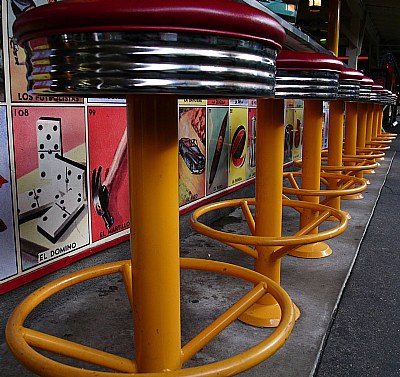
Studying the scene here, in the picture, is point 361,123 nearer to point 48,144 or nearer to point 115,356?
point 48,144

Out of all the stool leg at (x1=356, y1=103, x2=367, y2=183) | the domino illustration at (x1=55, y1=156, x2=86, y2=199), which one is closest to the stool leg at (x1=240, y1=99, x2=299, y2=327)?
the domino illustration at (x1=55, y1=156, x2=86, y2=199)

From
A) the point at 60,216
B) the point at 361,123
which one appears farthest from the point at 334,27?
the point at 60,216

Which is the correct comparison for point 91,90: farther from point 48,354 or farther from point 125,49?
point 48,354

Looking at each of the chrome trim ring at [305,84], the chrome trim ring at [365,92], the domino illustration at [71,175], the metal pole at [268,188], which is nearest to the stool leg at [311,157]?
the chrome trim ring at [365,92]

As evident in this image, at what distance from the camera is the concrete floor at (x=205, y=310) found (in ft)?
5.55

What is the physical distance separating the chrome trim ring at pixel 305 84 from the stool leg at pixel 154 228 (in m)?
0.75

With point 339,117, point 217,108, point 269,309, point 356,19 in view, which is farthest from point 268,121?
point 356,19

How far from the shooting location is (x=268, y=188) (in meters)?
1.94

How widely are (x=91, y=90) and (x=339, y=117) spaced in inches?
124

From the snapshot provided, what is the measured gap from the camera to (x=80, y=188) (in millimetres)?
2049

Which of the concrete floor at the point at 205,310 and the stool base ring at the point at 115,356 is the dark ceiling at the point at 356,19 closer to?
the concrete floor at the point at 205,310

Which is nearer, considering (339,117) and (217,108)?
(217,108)

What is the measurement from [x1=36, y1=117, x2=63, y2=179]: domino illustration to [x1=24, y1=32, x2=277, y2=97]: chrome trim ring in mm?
1058

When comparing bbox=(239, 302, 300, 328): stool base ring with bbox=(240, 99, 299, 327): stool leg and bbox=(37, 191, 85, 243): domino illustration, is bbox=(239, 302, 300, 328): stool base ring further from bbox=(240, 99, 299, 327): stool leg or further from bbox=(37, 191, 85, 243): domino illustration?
bbox=(37, 191, 85, 243): domino illustration
